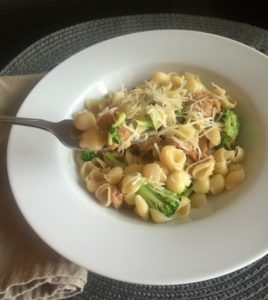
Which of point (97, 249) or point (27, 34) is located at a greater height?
point (27, 34)

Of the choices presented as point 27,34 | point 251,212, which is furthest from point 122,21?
point 251,212

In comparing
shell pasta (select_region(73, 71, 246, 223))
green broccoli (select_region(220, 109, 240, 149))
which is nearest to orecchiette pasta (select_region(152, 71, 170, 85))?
shell pasta (select_region(73, 71, 246, 223))

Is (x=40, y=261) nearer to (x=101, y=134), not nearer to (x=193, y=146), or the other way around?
(x=101, y=134)

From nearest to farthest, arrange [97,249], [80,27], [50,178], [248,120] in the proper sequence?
1. [97,249]
2. [50,178]
3. [248,120]
4. [80,27]

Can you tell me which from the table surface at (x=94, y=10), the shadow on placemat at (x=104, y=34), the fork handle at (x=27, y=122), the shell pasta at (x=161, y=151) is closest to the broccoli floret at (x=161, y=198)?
the shell pasta at (x=161, y=151)

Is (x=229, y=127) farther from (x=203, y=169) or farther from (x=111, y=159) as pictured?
(x=111, y=159)

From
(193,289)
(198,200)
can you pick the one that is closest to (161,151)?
(198,200)
